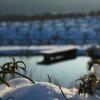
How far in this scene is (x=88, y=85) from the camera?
1.71 meters

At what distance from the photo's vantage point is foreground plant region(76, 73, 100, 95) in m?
1.69

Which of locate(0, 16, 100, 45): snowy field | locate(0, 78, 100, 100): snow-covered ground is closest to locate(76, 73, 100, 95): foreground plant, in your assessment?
locate(0, 78, 100, 100): snow-covered ground

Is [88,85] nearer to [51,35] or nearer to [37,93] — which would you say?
[37,93]

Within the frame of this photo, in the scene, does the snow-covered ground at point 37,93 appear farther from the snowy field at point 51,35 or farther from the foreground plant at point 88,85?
the snowy field at point 51,35

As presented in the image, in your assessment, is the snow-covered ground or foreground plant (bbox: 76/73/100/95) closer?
the snow-covered ground

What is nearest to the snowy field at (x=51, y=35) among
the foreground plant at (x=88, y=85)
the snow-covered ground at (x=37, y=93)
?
the foreground plant at (x=88, y=85)

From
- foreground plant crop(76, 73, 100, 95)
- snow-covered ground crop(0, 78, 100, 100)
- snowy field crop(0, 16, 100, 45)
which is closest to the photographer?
snow-covered ground crop(0, 78, 100, 100)

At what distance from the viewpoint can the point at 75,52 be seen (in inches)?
872

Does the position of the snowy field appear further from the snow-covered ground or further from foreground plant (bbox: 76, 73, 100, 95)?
the snow-covered ground

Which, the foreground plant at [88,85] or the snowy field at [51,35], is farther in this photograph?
the snowy field at [51,35]

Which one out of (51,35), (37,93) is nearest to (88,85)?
(37,93)

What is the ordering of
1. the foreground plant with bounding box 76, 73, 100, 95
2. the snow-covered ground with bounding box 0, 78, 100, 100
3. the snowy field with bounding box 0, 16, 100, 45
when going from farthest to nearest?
the snowy field with bounding box 0, 16, 100, 45 < the foreground plant with bounding box 76, 73, 100, 95 < the snow-covered ground with bounding box 0, 78, 100, 100

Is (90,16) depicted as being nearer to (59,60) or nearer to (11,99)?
(59,60)

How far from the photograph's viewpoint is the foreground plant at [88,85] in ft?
5.54
